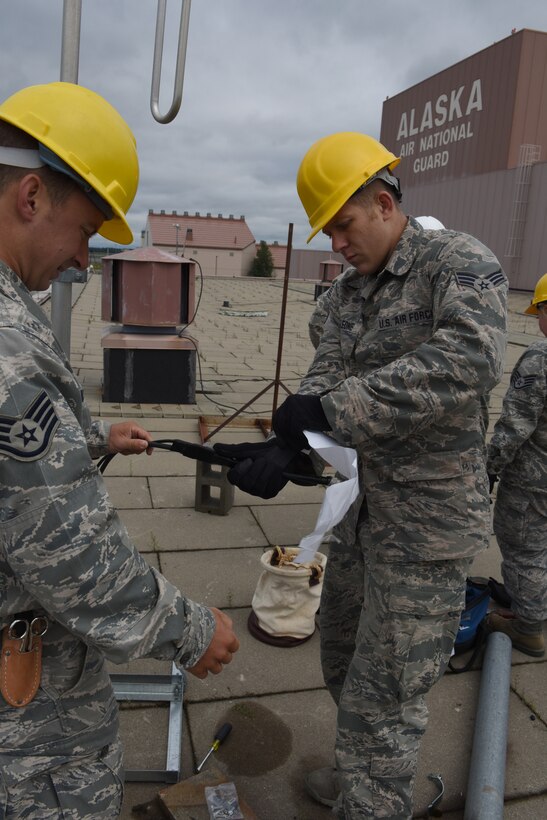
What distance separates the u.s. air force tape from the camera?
113cm

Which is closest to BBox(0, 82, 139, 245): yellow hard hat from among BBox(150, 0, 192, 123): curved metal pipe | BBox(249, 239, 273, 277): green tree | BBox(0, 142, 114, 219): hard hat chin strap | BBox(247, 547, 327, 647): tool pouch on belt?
Answer: BBox(0, 142, 114, 219): hard hat chin strap

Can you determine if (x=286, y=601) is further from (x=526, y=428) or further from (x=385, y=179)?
(x=385, y=179)

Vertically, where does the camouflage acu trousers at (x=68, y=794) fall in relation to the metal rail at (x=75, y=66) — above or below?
below

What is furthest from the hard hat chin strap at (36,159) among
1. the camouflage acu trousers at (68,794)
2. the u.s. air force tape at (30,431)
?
the camouflage acu trousers at (68,794)

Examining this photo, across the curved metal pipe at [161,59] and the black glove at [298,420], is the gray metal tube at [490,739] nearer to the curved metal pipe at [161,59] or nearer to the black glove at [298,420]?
the black glove at [298,420]

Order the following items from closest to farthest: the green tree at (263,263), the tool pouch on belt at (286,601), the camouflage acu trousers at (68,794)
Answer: the camouflage acu trousers at (68,794) < the tool pouch on belt at (286,601) < the green tree at (263,263)

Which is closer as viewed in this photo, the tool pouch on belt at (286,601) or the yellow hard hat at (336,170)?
the yellow hard hat at (336,170)

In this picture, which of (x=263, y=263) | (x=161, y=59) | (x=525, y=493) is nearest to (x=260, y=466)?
(x=525, y=493)

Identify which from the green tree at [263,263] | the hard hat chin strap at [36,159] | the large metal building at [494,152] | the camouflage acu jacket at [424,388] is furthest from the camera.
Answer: the green tree at [263,263]

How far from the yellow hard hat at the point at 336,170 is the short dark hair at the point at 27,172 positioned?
86 centimetres

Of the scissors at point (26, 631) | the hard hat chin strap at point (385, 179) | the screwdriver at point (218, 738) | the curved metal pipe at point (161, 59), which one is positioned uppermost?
the curved metal pipe at point (161, 59)

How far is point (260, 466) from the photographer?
1.90 meters

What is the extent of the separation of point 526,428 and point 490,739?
142cm

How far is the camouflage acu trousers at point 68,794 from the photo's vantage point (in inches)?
56.7
